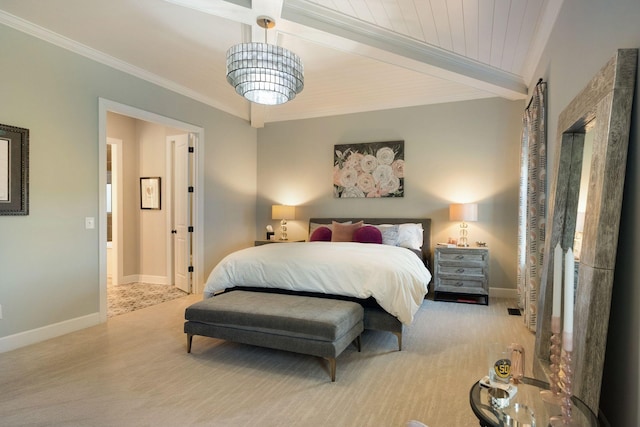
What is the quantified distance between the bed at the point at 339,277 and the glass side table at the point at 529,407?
152cm

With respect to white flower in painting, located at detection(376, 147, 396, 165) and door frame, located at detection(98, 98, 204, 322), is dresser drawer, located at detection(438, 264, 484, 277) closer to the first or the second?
white flower in painting, located at detection(376, 147, 396, 165)

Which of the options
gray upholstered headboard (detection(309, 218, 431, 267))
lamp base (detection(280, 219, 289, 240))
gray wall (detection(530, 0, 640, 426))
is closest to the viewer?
gray wall (detection(530, 0, 640, 426))

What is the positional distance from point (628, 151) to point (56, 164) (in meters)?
4.38

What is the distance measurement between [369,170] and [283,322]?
3602mm

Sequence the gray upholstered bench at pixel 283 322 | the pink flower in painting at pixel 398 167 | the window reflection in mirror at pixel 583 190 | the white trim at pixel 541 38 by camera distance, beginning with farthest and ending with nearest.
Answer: the pink flower in painting at pixel 398 167 → the white trim at pixel 541 38 → the gray upholstered bench at pixel 283 322 → the window reflection in mirror at pixel 583 190

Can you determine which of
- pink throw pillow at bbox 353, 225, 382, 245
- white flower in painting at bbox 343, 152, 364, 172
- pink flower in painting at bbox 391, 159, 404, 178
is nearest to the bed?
pink throw pillow at bbox 353, 225, 382, 245

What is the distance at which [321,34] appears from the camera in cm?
341

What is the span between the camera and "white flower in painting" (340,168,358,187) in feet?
19.4

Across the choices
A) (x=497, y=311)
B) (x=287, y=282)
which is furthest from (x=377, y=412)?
(x=497, y=311)

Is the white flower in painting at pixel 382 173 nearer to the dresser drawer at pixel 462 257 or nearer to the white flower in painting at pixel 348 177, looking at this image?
the white flower in painting at pixel 348 177

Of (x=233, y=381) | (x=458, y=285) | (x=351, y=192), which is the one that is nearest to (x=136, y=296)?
(x=233, y=381)

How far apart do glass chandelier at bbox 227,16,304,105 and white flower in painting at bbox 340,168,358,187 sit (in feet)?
9.09

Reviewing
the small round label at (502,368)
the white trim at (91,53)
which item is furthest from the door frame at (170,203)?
the small round label at (502,368)

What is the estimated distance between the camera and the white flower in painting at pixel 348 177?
19.4 feet
